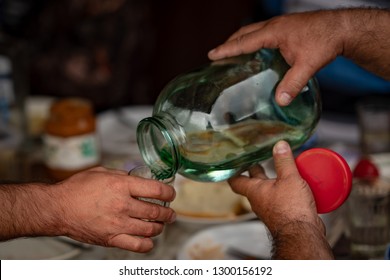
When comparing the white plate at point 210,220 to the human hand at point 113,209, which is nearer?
the human hand at point 113,209

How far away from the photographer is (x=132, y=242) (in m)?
0.85

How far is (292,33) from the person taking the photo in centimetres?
96

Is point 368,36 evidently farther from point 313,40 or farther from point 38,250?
point 38,250

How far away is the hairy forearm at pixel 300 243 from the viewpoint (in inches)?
31.5

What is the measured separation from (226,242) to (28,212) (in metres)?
0.44

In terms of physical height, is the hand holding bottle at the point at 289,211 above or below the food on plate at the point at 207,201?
above

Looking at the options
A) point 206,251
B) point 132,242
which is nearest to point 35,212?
point 132,242

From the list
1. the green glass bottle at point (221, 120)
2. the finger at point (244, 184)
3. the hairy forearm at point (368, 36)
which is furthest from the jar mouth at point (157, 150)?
the hairy forearm at point (368, 36)

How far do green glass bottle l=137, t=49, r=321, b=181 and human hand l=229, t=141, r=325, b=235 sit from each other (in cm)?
7

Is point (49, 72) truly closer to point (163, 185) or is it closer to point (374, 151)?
point (374, 151)

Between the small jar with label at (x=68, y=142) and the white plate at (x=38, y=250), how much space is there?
0.21 metres

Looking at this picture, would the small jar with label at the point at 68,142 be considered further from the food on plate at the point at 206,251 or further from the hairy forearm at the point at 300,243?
the hairy forearm at the point at 300,243

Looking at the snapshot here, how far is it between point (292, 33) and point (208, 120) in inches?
7.6
